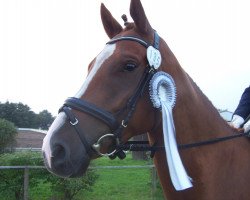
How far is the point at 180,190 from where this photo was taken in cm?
270

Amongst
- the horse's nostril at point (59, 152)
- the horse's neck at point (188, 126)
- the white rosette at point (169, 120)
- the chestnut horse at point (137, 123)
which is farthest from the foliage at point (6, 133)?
the horse's nostril at point (59, 152)

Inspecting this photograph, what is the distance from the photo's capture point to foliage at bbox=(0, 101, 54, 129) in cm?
5869

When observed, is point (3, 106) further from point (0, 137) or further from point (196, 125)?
point (196, 125)

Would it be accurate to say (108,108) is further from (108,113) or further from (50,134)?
(50,134)

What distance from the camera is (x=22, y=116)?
2495 inches

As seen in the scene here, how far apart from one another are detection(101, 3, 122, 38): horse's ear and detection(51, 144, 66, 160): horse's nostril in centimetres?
115

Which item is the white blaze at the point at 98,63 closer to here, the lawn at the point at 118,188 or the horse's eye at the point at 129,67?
the horse's eye at the point at 129,67

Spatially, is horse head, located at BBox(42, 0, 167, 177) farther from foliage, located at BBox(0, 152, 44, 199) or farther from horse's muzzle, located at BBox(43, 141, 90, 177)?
foliage, located at BBox(0, 152, 44, 199)

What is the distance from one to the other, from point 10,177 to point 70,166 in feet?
26.8

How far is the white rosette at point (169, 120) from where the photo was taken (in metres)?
2.62

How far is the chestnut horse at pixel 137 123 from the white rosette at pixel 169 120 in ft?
0.18

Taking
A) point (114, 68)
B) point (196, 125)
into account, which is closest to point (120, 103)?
point (114, 68)

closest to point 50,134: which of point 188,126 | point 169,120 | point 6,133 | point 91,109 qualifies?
point 91,109

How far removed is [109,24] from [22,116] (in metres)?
62.6
